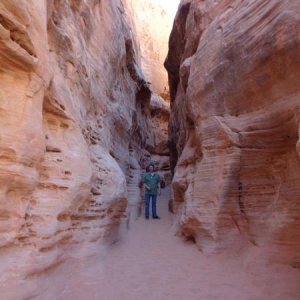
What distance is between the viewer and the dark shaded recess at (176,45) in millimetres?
11516

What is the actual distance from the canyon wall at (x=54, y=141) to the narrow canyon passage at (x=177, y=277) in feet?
1.50

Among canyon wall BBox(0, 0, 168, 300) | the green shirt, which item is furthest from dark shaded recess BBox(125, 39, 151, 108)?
the green shirt

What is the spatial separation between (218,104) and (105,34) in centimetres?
426

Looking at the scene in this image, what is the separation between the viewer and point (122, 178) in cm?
786

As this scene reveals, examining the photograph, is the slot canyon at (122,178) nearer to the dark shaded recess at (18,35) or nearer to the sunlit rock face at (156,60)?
the dark shaded recess at (18,35)

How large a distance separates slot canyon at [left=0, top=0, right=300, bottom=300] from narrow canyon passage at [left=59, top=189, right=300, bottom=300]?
3 centimetres

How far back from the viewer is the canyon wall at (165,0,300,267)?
5.51 m

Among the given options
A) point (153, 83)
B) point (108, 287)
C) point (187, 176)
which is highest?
point (153, 83)

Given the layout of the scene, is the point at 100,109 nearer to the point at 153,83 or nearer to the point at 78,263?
the point at 78,263

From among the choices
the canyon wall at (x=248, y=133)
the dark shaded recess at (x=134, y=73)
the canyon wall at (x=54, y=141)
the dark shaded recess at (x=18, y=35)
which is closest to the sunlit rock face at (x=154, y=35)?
the dark shaded recess at (x=134, y=73)

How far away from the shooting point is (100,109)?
831 cm

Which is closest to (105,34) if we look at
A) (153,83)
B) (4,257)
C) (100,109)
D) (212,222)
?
(100,109)

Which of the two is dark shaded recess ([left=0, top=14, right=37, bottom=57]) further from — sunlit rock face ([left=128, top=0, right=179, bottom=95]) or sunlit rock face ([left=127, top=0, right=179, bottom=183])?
sunlit rock face ([left=128, top=0, right=179, bottom=95])

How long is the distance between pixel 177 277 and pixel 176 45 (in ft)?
32.7
